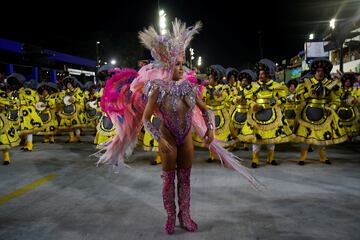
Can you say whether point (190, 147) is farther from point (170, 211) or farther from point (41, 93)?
point (41, 93)

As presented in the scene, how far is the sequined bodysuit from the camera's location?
13.1 ft

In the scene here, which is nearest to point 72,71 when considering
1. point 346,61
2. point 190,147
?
point 346,61

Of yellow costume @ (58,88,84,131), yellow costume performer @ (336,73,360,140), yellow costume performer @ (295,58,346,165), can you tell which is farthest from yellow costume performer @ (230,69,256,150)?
yellow costume @ (58,88,84,131)

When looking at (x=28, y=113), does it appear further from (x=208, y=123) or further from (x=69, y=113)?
(x=208, y=123)

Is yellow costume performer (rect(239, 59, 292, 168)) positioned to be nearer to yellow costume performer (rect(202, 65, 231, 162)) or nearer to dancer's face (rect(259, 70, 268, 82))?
dancer's face (rect(259, 70, 268, 82))

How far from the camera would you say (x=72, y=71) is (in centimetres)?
3866

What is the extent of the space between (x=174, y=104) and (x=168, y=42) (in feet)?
2.06

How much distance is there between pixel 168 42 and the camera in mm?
4051

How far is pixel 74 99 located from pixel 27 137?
2.17 metres

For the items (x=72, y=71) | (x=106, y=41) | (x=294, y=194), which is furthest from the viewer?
(x=106, y=41)

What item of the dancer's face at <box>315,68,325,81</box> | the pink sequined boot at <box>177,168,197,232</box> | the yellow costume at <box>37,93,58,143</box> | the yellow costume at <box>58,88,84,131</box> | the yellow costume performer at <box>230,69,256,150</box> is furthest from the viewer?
the yellow costume at <box>58,88,84,131</box>

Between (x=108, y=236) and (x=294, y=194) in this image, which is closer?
(x=108, y=236)

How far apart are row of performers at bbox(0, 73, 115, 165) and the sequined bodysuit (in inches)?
170

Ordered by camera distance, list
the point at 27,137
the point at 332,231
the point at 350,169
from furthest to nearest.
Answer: the point at 27,137
the point at 350,169
the point at 332,231
